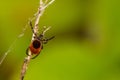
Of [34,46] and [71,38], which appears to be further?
[71,38]

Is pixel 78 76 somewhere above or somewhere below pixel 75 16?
below

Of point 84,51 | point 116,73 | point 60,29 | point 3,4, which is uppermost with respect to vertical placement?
point 3,4

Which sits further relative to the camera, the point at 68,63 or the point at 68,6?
the point at 68,6

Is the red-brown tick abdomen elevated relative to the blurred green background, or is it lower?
elevated

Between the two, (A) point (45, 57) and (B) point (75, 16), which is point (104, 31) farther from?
(A) point (45, 57)

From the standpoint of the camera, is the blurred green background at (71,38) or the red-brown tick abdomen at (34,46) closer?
the red-brown tick abdomen at (34,46)

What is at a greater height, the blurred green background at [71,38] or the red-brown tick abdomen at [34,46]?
the red-brown tick abdomen at [34,46]

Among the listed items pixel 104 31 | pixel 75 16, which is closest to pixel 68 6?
pixel 75 16

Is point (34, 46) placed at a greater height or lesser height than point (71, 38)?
greater
